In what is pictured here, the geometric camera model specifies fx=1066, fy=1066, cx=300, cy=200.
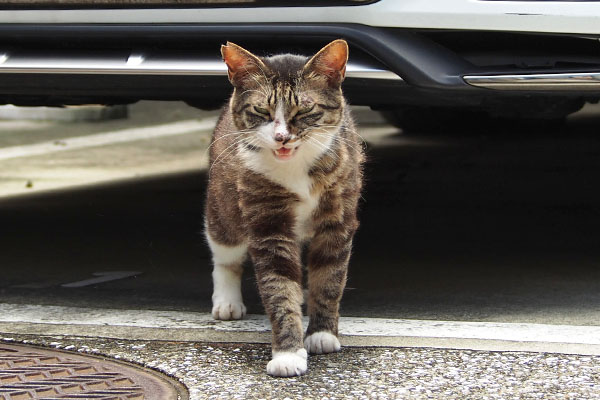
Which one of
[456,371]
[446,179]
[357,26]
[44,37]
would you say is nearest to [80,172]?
[446,179]

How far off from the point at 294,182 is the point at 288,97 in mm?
288

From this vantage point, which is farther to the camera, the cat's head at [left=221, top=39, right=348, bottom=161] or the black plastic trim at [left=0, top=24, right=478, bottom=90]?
the black plastic trim at [left=0, top=24, right=478, bottom=90]

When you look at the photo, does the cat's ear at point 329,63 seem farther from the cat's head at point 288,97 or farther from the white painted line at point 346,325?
the white painted line at point 346,325

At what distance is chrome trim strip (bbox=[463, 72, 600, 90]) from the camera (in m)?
3.55

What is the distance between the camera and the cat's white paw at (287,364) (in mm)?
3086

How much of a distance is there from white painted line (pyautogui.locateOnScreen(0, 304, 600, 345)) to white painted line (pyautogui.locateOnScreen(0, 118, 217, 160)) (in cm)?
463

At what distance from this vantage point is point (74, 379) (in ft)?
10.1

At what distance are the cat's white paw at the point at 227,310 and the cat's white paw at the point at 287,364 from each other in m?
0.59

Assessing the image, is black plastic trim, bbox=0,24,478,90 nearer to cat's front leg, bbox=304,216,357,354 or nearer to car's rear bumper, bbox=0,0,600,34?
car's rear bumper, bbox=0,0,600,34

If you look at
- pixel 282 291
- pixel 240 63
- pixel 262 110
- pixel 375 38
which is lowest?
pixel 282 291

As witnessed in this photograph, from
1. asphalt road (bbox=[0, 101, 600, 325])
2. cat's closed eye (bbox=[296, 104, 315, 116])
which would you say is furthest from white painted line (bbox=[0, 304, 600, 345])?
cat's closed eye (bbox=[296, 104, 315, 116])

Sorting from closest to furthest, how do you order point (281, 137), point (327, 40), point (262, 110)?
point (281, 137) → point (262, 110) → point (327, 40)

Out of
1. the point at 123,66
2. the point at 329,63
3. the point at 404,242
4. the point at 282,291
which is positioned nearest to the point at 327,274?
the point at 282,291

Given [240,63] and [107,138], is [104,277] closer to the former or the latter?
[240,63]
